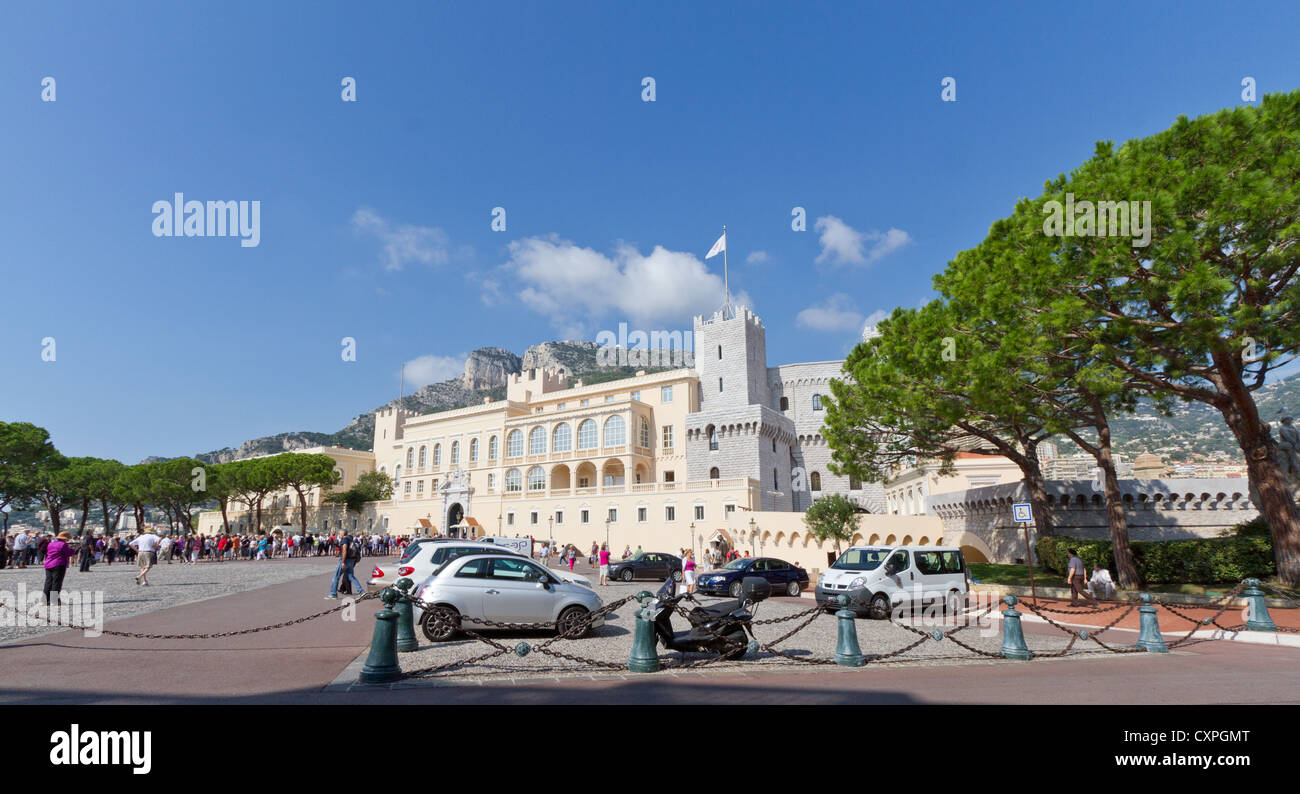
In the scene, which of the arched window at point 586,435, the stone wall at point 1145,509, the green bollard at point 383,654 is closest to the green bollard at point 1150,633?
the green bollard at point 383,654

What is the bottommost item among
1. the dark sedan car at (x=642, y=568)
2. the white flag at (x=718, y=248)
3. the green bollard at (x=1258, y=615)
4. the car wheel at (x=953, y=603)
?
the dark sedan car at (x=642, y=568)

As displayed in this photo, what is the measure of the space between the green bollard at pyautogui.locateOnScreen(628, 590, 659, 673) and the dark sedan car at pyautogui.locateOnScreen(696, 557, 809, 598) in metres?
11.2

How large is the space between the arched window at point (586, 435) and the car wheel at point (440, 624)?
43.4 metres

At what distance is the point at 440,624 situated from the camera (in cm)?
973

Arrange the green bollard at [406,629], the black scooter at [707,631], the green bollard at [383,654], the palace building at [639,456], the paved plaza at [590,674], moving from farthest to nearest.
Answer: the palace building at [639,456] < the green bollard at [406,629] < the black scooter at [707,631] < the green bollard at [383,654] < the paved plaza at [590,674]

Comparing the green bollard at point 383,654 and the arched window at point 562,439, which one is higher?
the arched window at point 562,439

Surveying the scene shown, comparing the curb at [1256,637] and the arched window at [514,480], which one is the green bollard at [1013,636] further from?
the arched window at [514,480]

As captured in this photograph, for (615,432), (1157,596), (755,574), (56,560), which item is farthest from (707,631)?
(615,432)

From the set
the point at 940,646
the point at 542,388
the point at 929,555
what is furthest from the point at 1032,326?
the point at 542,388

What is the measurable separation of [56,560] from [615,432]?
40.8 meters

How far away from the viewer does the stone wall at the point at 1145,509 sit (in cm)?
2556

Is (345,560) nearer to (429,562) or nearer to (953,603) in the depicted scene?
(429,562)

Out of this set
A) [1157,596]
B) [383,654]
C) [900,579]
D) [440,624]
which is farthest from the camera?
[1157,596]
